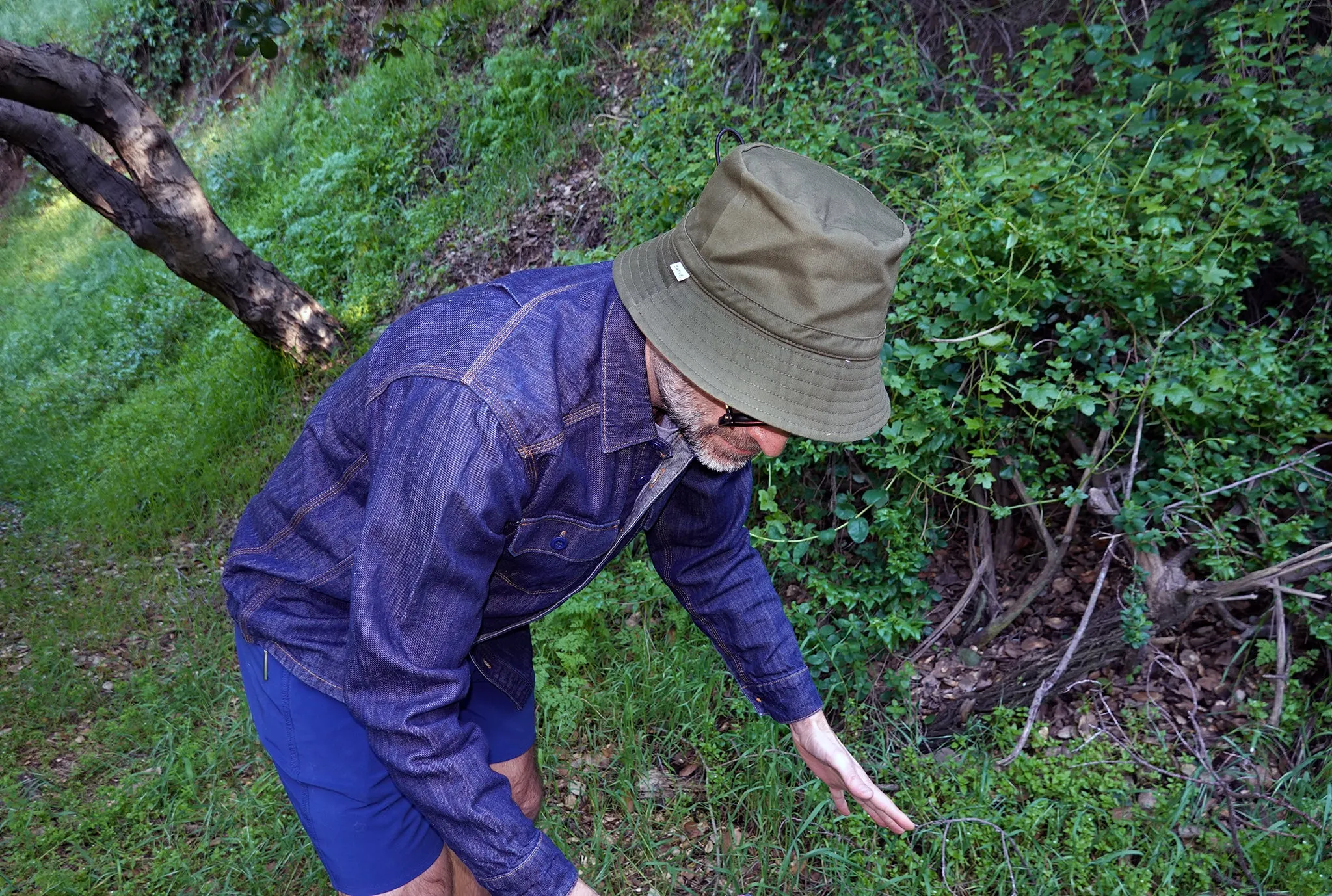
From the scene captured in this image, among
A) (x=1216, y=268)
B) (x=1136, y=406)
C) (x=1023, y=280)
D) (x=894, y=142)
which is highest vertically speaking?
(x=894, y=142)

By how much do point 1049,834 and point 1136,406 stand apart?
1.38 meters

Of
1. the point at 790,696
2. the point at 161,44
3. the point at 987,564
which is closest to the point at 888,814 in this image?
the point at 790,696

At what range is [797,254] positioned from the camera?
60.5 inches

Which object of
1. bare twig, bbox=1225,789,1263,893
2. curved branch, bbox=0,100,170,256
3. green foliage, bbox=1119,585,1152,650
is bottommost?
bare twig, bbox=1225,789,1263,893

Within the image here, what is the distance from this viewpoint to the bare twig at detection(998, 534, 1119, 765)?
289 cm

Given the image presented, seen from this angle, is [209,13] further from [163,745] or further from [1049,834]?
[1049,834]

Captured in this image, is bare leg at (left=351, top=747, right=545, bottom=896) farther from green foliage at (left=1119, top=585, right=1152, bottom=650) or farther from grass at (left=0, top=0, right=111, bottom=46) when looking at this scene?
grass at (left=0, top=0, right=111, bottom=46)

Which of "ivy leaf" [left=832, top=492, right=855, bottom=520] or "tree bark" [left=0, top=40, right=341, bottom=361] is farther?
"tree bark" [left=0, top=40, right=341, bottom=361]

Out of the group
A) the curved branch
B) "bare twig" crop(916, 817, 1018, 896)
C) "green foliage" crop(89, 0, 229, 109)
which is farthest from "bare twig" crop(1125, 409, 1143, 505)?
"green foliage" crop(89, 0, 229, 109)

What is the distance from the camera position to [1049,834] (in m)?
2.71

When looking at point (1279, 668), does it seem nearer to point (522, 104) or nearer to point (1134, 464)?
point (1134, 464)

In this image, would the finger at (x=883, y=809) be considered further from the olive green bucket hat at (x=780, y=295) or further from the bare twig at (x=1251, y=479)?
the bare twig at (x=1251, y=479)

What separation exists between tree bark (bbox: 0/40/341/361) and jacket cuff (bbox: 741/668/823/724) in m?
5.03

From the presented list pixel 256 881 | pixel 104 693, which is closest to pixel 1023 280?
pixel 256 881
